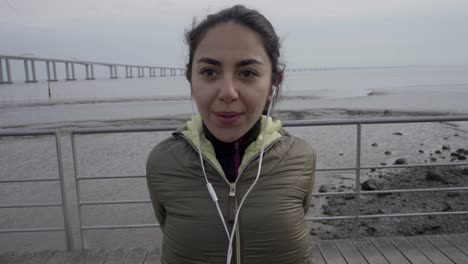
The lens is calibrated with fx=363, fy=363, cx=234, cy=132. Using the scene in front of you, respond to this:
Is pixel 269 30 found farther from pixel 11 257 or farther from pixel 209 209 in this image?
pixel 11 257

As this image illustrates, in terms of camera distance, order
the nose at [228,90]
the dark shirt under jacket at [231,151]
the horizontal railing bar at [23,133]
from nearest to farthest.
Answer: the nose at [228,90]
the dark shirt under jacket at [231,151]
the horizontal railing bar at [23,133]

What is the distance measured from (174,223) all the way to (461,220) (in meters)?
5.78

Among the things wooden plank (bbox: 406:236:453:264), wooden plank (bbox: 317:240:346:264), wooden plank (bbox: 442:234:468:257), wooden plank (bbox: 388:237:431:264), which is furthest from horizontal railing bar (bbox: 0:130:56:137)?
wooden plank (bbox: 442:234:468:257)

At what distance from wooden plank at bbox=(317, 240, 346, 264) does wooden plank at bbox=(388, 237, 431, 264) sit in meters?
0.51

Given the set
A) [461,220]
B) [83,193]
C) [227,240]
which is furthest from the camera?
[83,193]

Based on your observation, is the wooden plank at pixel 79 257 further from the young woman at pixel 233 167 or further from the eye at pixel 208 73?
the eye at pixel 208 73

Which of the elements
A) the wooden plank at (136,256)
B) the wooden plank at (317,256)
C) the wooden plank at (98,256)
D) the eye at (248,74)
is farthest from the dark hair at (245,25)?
the wooden plank at (98,256)

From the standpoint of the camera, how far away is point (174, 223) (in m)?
1.23

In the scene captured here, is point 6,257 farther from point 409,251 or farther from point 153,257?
point 409,251

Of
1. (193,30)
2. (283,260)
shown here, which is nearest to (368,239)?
(283,260)

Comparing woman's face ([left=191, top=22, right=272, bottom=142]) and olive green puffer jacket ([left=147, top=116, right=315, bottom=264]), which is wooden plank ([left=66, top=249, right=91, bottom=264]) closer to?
olive green puffer jacket ([left=147, top=116, right=315, bottom=264])

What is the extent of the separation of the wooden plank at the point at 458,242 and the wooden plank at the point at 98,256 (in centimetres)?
Answer: 291

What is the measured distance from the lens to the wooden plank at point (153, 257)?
294cm

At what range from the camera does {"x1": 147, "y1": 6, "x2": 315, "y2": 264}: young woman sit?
1.15 m
